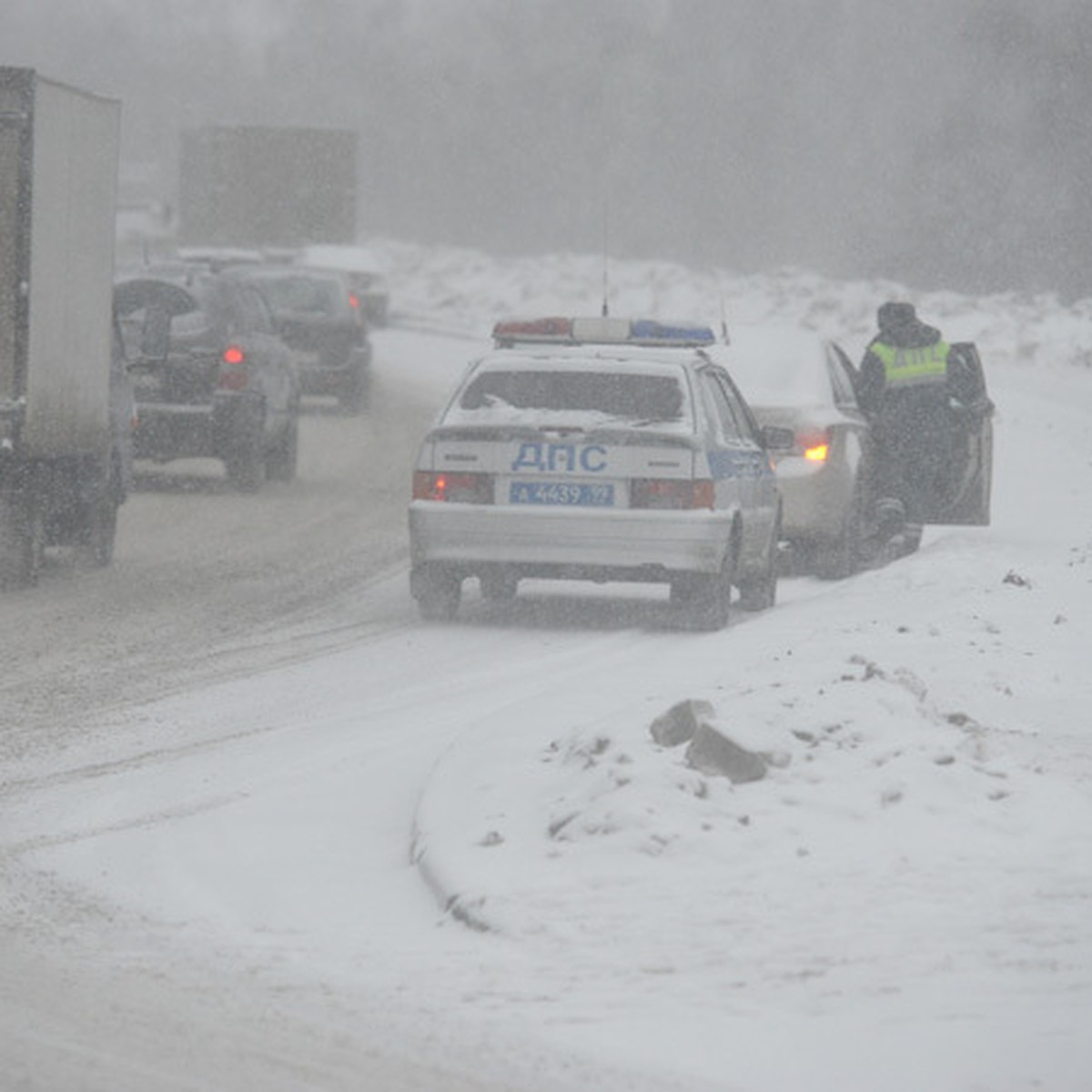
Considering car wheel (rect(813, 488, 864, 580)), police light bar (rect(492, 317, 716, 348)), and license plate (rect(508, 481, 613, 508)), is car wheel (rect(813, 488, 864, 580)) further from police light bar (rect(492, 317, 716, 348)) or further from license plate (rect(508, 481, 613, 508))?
license plate (rect(508, 481, 613, 508))

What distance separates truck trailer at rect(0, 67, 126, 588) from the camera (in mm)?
14852

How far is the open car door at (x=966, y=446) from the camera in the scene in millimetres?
18031

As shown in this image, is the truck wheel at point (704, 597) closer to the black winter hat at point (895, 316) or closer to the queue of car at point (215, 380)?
the black winter hat at point (895, 316)

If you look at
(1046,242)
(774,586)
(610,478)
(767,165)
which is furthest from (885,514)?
(767,165)

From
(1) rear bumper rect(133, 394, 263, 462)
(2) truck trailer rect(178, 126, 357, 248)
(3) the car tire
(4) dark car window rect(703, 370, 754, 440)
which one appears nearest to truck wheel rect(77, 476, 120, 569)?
(3) the car tire

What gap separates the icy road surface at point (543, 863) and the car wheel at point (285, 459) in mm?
10884

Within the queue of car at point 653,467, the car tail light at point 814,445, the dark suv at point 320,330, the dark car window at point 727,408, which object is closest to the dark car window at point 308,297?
the dark suv at point 320,330

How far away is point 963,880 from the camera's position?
734 centimetres

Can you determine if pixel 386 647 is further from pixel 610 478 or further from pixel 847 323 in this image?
pixel 847 323

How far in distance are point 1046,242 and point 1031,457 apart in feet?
137

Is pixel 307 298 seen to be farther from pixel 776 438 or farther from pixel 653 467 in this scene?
pixel 653 467

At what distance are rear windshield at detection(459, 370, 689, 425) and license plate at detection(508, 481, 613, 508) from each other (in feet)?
1.35

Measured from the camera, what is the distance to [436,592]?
14.6m

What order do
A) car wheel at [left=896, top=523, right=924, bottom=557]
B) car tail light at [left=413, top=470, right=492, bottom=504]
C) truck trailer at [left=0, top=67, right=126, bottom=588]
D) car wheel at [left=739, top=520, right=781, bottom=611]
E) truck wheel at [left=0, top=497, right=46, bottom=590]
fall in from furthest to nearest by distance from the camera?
car wheel at [left=896, top=523, right=924, bottom=557]
car wheel at [left=739, top=520, right=781, bottom=611]
truck wheel at [left=0, top=497, right=46, bottom=590]
truck trailer at [left=0, top=67, right=126, bottom=588]
car tail light at [left=413, top=470, right=492, bottom=504]
